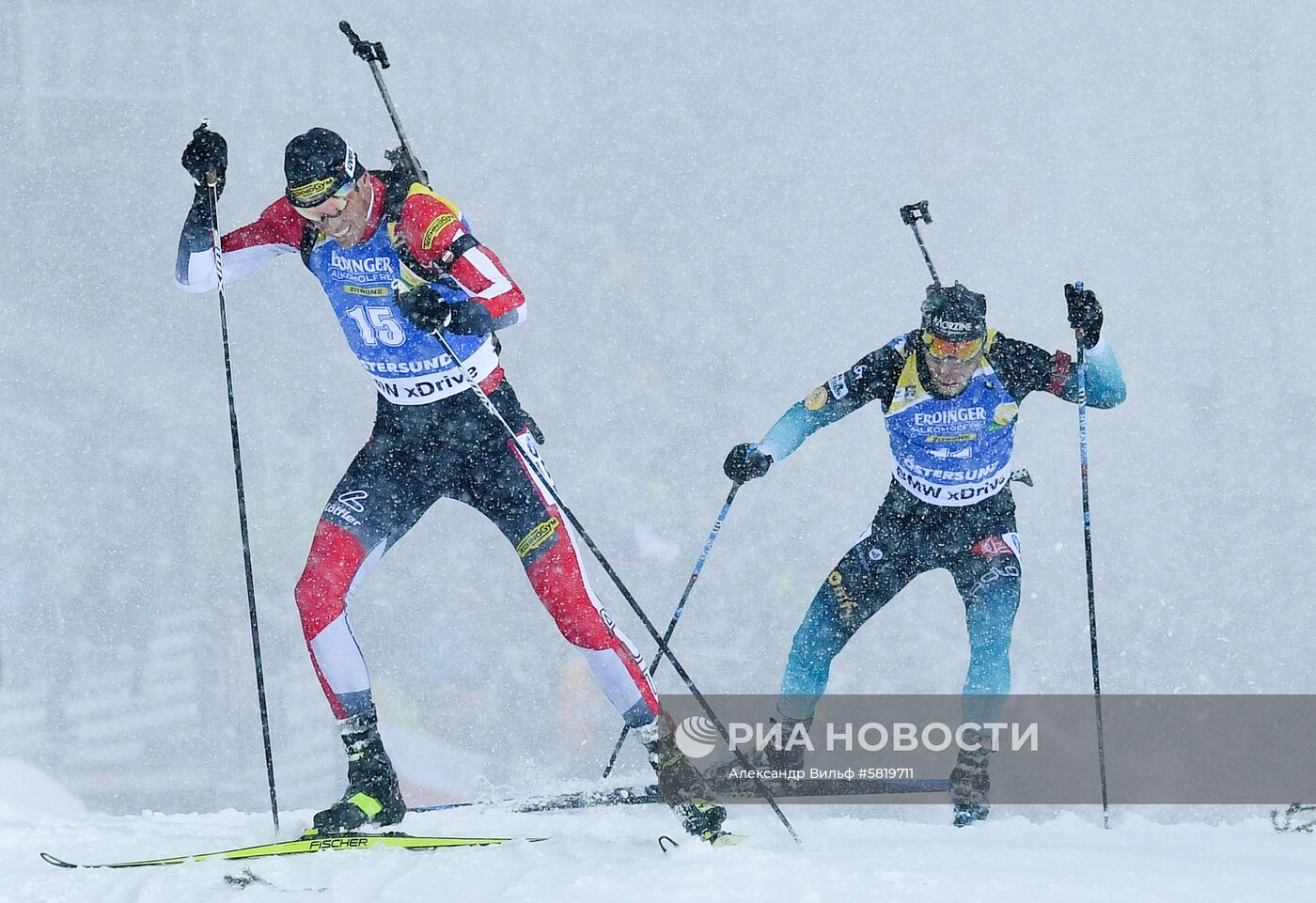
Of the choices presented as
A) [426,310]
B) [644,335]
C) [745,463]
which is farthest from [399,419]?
[644,335]

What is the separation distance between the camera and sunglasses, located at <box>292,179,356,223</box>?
4.34 m

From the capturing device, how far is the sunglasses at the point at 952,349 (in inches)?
201

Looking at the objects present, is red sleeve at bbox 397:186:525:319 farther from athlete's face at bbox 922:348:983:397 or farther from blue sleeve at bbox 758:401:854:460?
athlete's face at bbox 922:348:983:397

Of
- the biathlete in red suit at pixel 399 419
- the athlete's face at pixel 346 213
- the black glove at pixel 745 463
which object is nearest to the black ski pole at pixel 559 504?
the biathlete in red suit at pixel 399 419

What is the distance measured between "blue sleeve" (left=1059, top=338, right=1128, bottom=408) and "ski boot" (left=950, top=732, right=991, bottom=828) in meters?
1.47

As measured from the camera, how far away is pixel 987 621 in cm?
543

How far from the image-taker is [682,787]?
444 cm

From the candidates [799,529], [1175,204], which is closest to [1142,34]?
[1175,204]

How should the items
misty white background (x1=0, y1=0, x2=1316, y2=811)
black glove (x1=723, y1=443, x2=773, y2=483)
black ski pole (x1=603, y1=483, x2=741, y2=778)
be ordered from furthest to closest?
misty white background (x1=0, y1=0, x2=1316, y2=811), black glove (x1=723, y1=443, x2=773, y2=483), black ski pole (x1=603, y1=483, x2=741, y2=778)

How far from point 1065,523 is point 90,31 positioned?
53.2 ft

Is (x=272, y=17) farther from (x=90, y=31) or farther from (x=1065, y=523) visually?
(x=1065, y=523)

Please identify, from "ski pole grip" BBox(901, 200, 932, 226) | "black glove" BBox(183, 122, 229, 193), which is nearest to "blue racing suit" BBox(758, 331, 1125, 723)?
"ski pole grip" BBox(901, 200, 932, 226)

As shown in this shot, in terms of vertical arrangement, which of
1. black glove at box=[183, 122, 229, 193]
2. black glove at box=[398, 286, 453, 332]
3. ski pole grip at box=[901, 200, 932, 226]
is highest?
ski pole grip at box=[901, 200, 932, 226]

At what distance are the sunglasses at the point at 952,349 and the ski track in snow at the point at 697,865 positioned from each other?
1820mm
